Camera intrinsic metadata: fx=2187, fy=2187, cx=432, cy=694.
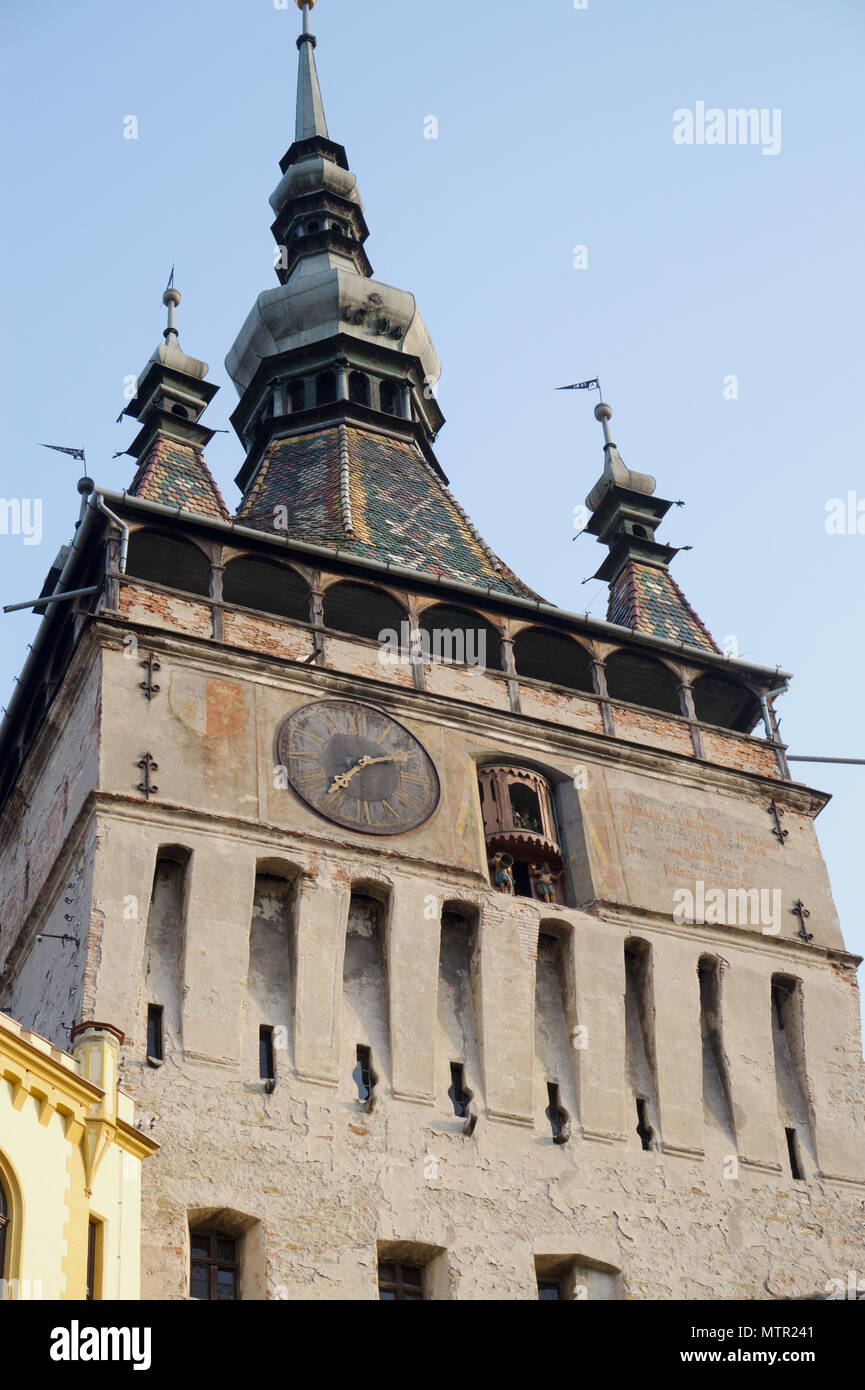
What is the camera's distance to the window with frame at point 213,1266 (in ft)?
62.7

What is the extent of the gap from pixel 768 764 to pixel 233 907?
8100mm

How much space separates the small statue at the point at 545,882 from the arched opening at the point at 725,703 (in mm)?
4693

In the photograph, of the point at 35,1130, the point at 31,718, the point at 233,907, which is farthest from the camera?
the point at 31,718

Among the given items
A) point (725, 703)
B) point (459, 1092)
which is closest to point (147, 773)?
point (459, 1092)

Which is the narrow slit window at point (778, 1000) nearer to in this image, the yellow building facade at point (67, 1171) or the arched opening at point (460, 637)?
the arched opening at point (460, 637)

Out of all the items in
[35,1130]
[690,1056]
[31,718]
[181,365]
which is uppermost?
[181,365]

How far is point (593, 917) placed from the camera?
23.3m

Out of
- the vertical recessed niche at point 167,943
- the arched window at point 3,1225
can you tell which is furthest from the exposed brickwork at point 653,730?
the arched window at point 3,1225

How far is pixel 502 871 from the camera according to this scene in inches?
933

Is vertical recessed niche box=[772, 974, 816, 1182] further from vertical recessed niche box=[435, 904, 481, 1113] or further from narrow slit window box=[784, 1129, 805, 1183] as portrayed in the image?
vertical recessed niche box=[435, 904, 481, 1113]

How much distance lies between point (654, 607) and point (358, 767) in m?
7.29

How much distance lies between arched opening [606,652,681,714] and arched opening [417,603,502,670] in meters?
1.76
